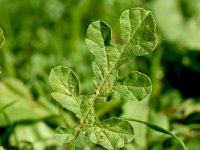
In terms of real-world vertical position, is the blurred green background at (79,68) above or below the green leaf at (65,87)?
below

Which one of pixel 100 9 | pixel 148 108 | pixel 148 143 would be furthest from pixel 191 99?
pixel 100 9

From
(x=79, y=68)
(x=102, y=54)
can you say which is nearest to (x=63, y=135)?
(x=102, y=54)

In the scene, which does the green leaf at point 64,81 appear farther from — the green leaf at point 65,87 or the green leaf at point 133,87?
the green leaf at point 133,87

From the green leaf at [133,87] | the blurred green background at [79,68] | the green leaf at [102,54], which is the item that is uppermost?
the green leaf at [102,54]

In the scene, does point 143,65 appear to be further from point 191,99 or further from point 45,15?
point 45,15

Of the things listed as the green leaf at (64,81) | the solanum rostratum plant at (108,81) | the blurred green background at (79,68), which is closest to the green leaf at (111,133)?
the solanum rostratum plant at (108,81)

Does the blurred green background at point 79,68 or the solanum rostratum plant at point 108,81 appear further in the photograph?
the blurred green background at point 79,68
